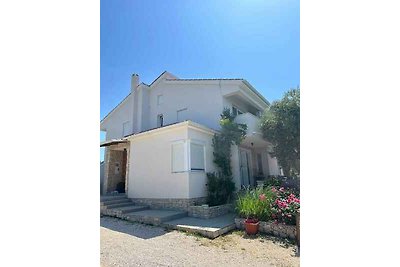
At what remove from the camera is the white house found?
8.23m

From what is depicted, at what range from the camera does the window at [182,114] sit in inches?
440

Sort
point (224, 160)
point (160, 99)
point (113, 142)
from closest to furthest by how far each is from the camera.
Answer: point (224, 160), point (113, 142), point (160, 99)

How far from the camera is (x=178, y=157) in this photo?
8.26 meters

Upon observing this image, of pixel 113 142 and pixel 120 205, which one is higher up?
pixel 113 142

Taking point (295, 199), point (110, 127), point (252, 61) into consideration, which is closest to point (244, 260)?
point (295, 199)

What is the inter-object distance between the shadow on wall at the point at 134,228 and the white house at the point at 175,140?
1.58 m

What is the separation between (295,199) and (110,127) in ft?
37.9

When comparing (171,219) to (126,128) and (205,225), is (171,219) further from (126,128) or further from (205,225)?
(126,128)

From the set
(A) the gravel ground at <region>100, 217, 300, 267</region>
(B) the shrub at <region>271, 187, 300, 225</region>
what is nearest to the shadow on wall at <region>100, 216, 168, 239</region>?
(A) the gravel ground at <region>100, 217, 300, 267</region>

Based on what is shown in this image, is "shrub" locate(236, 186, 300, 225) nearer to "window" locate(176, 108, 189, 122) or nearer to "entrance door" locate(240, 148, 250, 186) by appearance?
"entrance door" locate(240, 148, 250, 186)

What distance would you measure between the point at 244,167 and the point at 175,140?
4562mm

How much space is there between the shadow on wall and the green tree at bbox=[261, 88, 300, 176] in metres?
5.88

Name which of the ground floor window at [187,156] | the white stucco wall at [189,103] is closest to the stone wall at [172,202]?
the ground floor window at [187,156]

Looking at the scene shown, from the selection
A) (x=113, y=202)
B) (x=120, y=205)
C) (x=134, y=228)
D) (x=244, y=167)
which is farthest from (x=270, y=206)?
(x=113, y=202)
